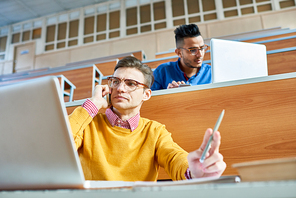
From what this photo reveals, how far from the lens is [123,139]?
0.80 m

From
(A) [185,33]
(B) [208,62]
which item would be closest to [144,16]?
(B) [208,62]

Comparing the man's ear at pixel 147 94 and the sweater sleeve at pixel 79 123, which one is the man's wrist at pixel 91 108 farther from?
the man's ear at pixel 147 94

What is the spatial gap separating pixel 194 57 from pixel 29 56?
4.51 m

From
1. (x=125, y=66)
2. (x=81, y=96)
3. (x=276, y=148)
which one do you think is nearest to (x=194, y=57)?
(x=125, y=66)

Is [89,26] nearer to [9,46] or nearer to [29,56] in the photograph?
[29,56]

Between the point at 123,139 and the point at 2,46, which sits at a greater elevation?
the point at 2,46

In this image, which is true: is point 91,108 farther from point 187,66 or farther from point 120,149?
point 187,66

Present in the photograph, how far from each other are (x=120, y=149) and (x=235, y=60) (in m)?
0.64

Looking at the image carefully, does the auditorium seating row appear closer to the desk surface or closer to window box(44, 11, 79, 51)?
the desk surface

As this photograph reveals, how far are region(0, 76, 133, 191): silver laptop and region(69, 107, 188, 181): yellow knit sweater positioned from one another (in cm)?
37

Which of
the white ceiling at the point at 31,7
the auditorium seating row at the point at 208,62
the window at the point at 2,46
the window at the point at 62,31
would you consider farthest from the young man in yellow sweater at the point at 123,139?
the window at the point at 2,46

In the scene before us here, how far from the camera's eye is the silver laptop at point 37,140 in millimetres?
352

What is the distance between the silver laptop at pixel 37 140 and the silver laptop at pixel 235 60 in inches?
29.3

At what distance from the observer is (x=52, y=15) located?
5141mm
